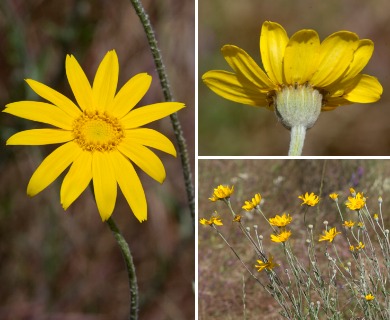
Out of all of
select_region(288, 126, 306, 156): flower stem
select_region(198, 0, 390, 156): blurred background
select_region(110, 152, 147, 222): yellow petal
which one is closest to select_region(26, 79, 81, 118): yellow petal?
select_region(110, 152, 147, 222): yellow petal

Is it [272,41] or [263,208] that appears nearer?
[272,41]

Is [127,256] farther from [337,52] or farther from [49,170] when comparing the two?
[337,52]

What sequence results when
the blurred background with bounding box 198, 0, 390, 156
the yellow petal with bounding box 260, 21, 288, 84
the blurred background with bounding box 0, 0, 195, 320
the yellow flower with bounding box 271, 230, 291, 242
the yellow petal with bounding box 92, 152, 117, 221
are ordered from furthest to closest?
the blurred background with bounding box 198, 0, 390, 156, the blurred background with bounding box 0, 0, 195, 320, the yellow flower with bounding box 271, 230, 291, 242, the yellow petal with bounding box 260, 21, 288, 84, the yellow petal with bounding box 92, 152, 117, 221

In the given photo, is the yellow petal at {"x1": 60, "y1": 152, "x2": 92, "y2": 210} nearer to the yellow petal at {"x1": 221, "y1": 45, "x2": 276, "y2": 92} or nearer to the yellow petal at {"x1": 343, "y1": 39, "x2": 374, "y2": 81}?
the yellow petal at {"x1": 221, "y1": 45, "x2": 276, "y2": 92}

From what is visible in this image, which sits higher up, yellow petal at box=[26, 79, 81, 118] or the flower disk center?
yellow petal at box=[26, 79, 81, 118]

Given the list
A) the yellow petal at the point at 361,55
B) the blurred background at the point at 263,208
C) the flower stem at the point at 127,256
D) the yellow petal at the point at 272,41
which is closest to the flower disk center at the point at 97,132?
the flower stem at the point at 127,256

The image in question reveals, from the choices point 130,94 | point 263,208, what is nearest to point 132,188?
point 130,94
